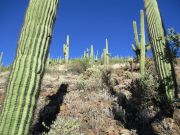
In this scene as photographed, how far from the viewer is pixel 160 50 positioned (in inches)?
336

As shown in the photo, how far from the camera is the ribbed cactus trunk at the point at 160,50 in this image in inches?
324

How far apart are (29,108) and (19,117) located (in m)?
0.22

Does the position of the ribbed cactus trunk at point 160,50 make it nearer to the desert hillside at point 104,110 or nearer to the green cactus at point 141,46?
the desert hillside at point 104,110

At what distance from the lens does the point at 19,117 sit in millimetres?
4566

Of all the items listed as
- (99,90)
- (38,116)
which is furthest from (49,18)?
(99,90)

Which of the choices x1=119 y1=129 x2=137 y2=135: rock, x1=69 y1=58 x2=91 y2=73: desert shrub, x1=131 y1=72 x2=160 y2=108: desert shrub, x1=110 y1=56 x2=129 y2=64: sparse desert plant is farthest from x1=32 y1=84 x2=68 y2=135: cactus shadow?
x1=110 y1=56 x2=129 y2=64: sparse desert plant

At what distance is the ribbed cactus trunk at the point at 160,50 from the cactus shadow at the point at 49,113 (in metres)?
3.07

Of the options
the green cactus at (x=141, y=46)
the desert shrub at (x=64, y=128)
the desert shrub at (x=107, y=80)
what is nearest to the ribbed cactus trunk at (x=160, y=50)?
the desert shrub at (x=64, y=128)

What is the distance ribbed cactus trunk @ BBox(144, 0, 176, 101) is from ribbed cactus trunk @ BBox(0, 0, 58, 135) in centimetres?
386

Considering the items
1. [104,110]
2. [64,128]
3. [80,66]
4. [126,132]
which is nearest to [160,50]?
[104,110]

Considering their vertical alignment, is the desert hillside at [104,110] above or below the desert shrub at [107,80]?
below

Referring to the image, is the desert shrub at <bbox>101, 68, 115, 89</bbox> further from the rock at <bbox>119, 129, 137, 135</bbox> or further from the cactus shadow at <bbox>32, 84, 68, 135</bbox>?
the rock at <bbox>119, 129, 137, 135</bbox>

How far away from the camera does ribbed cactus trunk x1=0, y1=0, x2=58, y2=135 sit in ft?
15.0

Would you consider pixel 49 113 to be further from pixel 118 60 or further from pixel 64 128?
pixel 118 60
